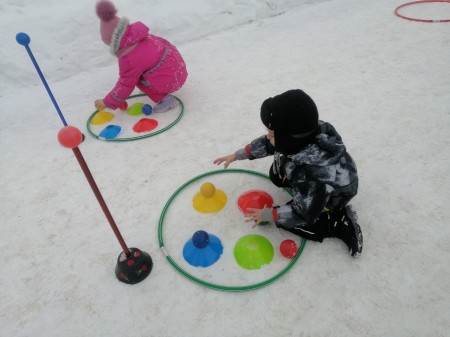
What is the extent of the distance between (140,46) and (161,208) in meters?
1.01

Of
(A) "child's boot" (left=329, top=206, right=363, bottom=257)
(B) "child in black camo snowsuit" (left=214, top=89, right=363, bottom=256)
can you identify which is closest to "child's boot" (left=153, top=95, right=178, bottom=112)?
(B) "child in black camo snowsuit" (left=214, top=89, right=363, bottom=256)

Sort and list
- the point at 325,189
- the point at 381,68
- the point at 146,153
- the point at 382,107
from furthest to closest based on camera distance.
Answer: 1. the point at 381,68
2. the point at 382,107
3. the point at 146,153
4. the point at 325,189

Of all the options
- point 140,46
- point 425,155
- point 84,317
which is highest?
point 140,46

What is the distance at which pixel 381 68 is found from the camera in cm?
238

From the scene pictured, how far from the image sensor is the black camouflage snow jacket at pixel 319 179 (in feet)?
3.70

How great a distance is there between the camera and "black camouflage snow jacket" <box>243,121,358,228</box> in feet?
3.70

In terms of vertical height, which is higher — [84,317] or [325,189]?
[325,189]

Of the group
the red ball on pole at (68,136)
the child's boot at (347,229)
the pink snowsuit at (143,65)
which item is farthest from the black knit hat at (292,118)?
the pink snowsuit at (143,65)

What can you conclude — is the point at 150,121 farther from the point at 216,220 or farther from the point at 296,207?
the point at 296,207

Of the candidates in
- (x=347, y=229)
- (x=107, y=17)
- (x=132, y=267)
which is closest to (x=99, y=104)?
(x=107, y=17)

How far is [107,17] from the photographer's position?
178 centimetres

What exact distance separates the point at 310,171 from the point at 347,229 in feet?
1.00

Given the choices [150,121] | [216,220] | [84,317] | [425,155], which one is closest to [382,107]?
[425,155]

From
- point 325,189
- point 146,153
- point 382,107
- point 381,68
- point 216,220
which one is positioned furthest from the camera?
point 381,68
